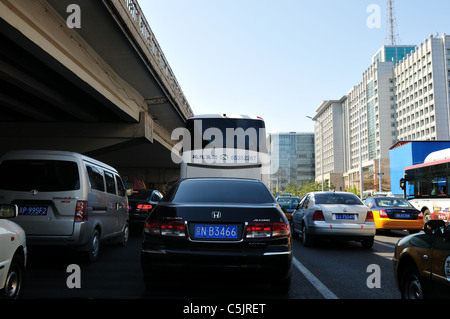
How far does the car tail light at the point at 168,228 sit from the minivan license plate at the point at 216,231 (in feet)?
0.52

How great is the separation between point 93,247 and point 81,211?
0.88 m

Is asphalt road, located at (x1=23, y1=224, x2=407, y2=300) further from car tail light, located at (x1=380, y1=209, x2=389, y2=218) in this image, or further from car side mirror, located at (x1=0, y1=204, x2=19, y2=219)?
car tail light, located at (x1=380, y1=209, x2=389, y2=218)

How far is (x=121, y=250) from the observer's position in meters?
8.97

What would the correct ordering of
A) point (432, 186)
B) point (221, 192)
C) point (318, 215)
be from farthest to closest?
point (432, 186) → point (318, 215) → point (221, 192)

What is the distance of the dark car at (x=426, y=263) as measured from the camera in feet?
10.9

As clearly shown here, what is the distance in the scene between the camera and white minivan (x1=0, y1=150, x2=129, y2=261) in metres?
6.37

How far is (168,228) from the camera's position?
435 cm

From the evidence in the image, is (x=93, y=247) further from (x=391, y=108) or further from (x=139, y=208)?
(x=391, y=108)

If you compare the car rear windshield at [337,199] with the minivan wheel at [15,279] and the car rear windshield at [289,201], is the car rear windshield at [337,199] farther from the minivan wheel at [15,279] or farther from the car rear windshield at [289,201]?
the car rear windshield at [289,201]

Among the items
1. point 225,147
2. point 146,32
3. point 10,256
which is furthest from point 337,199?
point 146,32

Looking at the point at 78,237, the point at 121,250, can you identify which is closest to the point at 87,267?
the point at 78,237

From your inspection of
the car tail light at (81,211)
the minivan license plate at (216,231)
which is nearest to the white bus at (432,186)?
the minivan license plate at (216,231)

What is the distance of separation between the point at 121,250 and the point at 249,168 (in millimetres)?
3847
